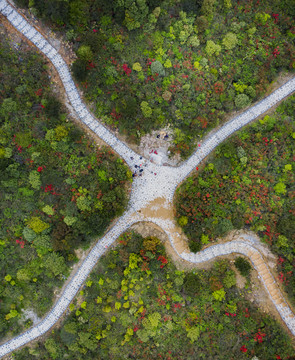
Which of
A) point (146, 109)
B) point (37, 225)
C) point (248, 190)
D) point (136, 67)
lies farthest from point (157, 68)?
point (37, 225)

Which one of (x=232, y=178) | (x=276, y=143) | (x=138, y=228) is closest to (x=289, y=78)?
(x=276, y=143)

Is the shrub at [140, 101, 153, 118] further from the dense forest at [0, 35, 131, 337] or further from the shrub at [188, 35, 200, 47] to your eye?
the shrub at [188, 35, 200, 47]

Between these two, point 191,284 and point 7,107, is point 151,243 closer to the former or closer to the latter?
point 191,284

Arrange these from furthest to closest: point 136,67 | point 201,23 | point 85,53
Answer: point 201,23
point 136,67
point 85,53

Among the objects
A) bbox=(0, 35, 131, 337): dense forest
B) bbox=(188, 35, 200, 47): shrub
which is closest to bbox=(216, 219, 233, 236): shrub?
bbox=(0, 35, 131, 337): dense forest

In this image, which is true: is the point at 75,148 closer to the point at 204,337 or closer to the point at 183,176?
the point at 183,176

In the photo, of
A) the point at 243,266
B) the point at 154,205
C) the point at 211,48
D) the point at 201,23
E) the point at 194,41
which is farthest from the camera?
the point at 154,205
